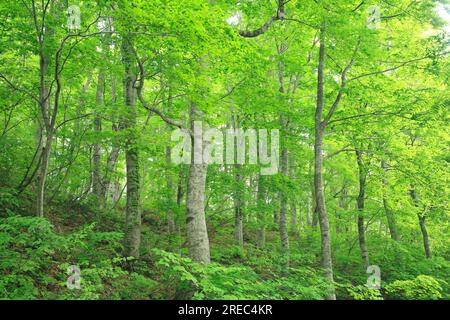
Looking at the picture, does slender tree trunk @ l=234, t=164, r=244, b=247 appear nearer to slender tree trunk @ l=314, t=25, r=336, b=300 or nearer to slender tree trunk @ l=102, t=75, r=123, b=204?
slender tree trunk @ l=314, t=25, r=336, b=300

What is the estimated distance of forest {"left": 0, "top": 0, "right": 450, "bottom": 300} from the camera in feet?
19.4

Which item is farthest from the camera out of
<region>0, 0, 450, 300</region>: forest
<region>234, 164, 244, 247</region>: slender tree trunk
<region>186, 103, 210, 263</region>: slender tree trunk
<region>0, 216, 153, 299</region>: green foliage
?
<region>234, 164, 244, 247</region>: slender tree trunk

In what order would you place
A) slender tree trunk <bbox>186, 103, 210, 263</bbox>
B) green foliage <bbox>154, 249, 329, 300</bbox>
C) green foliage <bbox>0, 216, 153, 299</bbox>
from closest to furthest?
green foliage <bbox>154, 249, 329, 300</bbox>, green foliage <bbox>0, 216, 153, 299</bbox>, slender tree trunk <bbox>186, 103, 210, 263</bbox>

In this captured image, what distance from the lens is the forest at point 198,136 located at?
19.4 ft

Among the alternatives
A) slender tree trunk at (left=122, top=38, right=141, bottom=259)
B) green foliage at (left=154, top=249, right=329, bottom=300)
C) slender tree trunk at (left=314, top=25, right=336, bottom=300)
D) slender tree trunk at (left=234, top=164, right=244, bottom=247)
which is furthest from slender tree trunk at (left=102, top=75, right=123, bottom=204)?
slender tree trunk at (left=314, top=25, right=336, bottom=300)

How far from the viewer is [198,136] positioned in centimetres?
791

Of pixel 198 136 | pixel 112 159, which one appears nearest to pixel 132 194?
pixel 198 136

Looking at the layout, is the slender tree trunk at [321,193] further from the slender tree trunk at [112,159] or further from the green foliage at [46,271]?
the slender tree trunk at [112,159]

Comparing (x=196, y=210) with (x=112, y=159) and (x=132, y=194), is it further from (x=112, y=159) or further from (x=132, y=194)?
(x=112, y=159)

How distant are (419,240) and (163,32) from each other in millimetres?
18731

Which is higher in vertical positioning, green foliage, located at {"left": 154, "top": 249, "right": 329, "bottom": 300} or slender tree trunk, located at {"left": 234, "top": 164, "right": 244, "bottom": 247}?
slender tree trunk, located at {"left": 234, "top": 164, "right": 244, "bottom": 247}

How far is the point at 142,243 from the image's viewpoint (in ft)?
34.6
